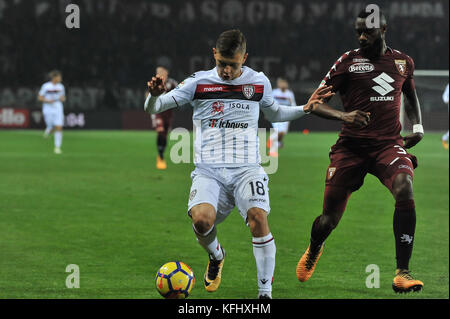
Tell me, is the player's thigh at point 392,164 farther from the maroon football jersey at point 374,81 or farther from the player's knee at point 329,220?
the player's knee at point 329,220

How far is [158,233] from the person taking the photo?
10.9 metres

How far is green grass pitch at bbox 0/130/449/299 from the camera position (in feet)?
26.7

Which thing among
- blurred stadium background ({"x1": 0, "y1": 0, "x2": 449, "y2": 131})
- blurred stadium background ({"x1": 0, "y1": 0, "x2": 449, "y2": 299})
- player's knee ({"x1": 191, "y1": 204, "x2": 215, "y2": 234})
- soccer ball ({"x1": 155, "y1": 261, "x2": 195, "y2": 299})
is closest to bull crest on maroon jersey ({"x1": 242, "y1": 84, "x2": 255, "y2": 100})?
player's knee ({"x1": 191, "y1": 204, "x2": 215, "y2": 234})

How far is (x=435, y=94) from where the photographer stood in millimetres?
30094

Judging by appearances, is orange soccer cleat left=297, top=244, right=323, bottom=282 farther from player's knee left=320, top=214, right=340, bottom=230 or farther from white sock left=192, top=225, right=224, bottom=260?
white sock left=192, top=225, right=224, bottom=260

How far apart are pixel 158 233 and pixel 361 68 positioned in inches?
Result: 229

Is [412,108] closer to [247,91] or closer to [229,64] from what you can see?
[247,91]

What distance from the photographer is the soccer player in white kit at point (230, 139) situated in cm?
558

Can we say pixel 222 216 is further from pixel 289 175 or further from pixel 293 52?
pixel 293 52

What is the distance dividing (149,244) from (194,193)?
4.41 metres

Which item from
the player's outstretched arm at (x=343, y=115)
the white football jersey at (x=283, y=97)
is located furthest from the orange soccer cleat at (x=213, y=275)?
the white football jersey at (x=283, y=97)

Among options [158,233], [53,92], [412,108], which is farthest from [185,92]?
[53,92]

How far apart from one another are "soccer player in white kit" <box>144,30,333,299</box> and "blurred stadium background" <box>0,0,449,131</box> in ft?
102
